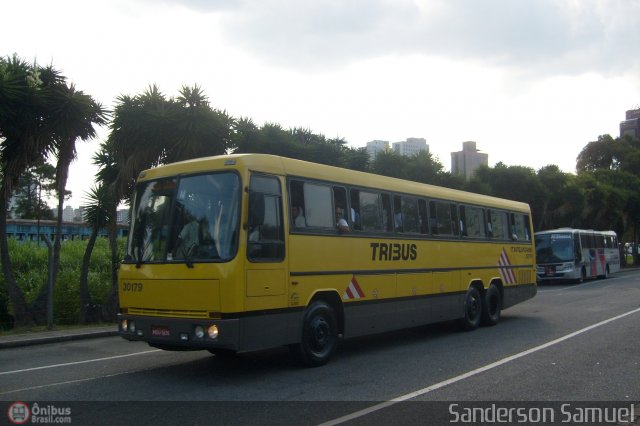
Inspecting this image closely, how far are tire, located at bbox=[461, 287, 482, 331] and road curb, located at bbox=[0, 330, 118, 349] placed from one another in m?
8.32

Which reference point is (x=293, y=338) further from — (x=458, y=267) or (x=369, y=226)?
(x=458, y=267)

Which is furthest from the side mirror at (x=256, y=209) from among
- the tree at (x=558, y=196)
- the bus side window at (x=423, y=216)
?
the tree at (x=558, y=196)

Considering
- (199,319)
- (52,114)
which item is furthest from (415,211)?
(52,114)

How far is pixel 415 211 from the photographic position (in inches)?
474

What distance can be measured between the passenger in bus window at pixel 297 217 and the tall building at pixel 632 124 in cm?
10969

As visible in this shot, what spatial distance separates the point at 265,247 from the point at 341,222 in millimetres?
1955

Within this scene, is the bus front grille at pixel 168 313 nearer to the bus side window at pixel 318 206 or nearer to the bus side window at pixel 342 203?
the bus side window at pixel 318 206

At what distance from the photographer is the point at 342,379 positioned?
27.2 ft

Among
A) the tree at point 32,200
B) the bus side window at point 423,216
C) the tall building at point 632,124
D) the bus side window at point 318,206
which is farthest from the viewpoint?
the tall building at point 632,124

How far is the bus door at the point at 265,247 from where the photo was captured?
315 inches

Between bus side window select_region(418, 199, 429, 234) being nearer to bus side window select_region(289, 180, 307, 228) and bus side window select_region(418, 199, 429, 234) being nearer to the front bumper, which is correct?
bus side window select_region(289, 180, 307, 228)

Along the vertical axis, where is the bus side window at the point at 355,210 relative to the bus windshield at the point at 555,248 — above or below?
above

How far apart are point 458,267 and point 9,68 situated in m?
12.1
